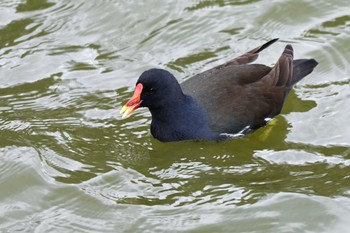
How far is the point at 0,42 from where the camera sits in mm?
9180

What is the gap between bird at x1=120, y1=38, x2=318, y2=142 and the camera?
7.47 metres

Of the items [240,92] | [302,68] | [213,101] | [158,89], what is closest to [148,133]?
[158,89]

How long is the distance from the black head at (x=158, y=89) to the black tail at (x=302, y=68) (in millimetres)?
1223

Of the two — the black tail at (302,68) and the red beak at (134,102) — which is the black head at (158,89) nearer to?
the red beak at (134,102)

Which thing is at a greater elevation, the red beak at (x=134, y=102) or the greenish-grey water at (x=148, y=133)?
the red beak at (x=134, y=102)

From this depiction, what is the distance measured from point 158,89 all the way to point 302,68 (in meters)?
1.58

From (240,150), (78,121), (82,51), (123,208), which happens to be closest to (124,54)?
(82,51)

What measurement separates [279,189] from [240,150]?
0.94 meters

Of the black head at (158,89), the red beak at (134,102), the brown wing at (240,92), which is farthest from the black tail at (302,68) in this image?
the red beak at (134,102)

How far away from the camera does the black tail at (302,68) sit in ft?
26.7

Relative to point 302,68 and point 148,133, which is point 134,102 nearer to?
point 148,133

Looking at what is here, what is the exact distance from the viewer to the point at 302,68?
8188 mm

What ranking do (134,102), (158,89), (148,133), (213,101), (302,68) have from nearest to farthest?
(134,102)
(158,89)
(213,101)
(148,133)
(302,68)

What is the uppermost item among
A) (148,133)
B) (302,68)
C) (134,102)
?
(134,102)
